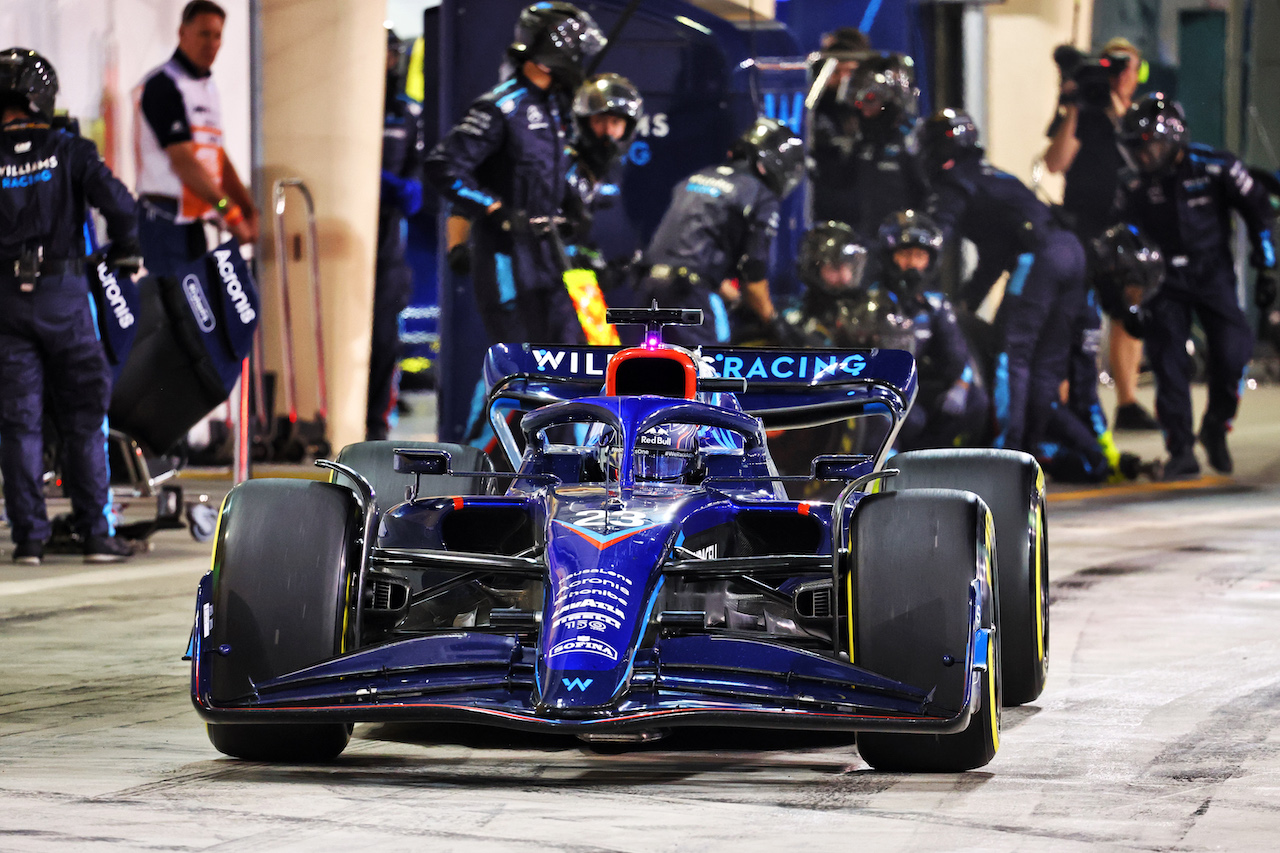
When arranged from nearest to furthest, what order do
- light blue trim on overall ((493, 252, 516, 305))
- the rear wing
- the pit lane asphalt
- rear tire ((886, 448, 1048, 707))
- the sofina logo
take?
the pit lane asphalt
rear tire ((886, 448, 1048, 707))
the rear wing
the sofina logo
light blue trim on overall ((493, 252, 516, 305))

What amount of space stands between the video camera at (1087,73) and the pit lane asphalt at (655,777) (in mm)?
7968

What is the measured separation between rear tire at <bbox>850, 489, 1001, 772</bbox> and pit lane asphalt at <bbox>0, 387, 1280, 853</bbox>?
86mm

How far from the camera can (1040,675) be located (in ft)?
21.3

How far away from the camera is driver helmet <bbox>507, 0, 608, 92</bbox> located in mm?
12906

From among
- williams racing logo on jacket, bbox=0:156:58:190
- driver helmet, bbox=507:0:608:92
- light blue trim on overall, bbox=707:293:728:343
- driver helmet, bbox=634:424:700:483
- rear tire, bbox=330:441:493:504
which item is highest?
driver helmet, bbox=507:0:608:92

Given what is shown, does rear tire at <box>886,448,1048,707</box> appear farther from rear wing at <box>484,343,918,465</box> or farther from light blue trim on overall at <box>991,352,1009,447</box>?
light blue trim on overall at <box>991,352,1009,447</box>

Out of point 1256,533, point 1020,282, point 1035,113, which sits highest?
point 1035,113

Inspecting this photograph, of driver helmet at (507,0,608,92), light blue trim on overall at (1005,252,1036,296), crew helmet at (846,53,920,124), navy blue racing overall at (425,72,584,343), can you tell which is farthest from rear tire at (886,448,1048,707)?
light blue trim on overall at (1005,252,1036,296)

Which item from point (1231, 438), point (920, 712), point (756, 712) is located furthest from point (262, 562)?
point (1231, 438)

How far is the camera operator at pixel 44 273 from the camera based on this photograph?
1005 centimetres

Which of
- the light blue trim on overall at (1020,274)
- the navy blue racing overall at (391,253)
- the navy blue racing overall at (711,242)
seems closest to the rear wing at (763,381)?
the navy blue racing overall at (711,242)

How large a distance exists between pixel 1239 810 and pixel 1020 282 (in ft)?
33.9

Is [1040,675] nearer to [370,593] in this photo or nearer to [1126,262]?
[370,593]

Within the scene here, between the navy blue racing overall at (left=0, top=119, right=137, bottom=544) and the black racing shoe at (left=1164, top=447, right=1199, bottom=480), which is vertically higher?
the navy blue racing overall at (left=0, top=119, right=137, bottom=544)
